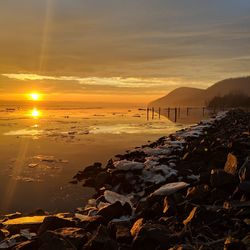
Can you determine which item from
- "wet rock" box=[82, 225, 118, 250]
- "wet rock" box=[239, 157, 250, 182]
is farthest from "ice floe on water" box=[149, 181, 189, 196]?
"wet rock" box=[82, 225, 118, 250]

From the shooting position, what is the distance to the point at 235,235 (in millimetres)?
5465

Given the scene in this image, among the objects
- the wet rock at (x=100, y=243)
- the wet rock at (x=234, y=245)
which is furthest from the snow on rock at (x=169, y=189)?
the wet rock at (x=234, y=245)

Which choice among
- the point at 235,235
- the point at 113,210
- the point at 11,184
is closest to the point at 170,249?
the point at 235,235

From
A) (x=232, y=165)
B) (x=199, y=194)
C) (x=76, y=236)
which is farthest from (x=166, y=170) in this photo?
(x=76, y=236)

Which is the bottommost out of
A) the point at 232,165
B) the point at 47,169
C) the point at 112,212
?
the point at 47,169

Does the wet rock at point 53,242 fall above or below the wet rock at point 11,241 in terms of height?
above

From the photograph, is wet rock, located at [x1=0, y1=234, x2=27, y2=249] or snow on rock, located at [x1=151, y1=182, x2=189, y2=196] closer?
wet rock, located at [x1=0, y1=234, x2=27, y2=249]

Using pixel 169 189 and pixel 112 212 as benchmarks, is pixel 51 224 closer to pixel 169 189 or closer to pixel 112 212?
pixel 112 212

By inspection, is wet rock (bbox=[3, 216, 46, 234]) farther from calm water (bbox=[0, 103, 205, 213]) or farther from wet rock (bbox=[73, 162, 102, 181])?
wet rock (bbox=[73, 162, 102, 181])

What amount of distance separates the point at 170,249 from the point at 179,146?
1478cm

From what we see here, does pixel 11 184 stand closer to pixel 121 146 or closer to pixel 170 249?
pixel 170 249

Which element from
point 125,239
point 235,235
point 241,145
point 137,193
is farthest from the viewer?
point 241,145

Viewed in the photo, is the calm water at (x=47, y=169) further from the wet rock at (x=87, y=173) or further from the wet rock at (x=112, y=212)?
the wet rock at (x=112, y=212)

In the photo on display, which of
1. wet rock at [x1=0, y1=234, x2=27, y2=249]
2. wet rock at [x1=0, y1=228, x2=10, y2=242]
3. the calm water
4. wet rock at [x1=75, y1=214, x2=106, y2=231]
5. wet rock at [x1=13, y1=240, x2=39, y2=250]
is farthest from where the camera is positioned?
the calm water
